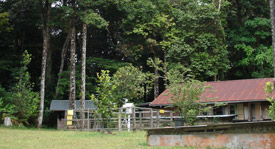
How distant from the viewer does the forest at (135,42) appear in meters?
31.4

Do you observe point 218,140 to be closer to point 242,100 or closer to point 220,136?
point 220,136

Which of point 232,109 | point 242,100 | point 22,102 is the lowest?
point 232,109

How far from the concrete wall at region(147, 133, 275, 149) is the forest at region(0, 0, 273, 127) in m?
17.9

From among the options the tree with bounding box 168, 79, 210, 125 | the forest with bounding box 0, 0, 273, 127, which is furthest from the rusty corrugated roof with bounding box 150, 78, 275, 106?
the tree with bounding box 168, 79, 210, 125

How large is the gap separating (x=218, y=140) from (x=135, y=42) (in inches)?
1069

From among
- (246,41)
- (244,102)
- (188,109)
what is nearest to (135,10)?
(246,41)

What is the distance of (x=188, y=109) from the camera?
1694cm

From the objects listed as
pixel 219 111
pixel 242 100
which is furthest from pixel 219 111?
pixel 242 100

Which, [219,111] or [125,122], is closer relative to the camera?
[125,122]

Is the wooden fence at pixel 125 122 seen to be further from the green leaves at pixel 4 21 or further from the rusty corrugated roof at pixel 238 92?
the green leaves at pixel 4 21

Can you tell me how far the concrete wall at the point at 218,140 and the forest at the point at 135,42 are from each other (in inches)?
704

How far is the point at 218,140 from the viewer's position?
11.2 metres

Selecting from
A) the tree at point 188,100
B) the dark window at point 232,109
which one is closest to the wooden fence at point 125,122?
the tree at point 188,100

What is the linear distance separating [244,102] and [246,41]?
39.9 ft
